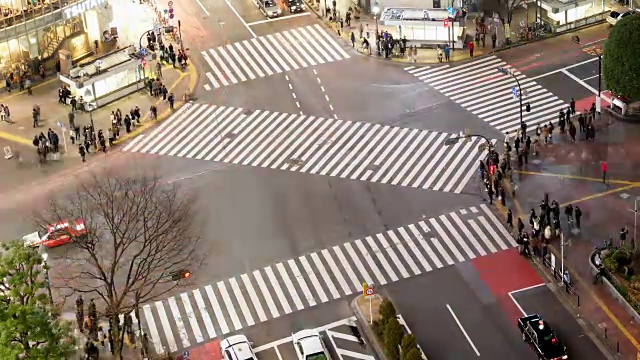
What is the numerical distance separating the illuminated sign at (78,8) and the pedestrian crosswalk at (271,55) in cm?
1155

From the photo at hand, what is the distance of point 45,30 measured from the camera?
11375 cm

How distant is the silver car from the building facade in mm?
16579

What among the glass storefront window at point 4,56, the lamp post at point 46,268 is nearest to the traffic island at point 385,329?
the lamp post at point 46,268

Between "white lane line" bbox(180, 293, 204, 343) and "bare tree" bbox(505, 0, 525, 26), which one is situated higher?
"bare tree" bbox(505, 0, 525, 26)

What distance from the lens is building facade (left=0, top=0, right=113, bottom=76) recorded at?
111 meters

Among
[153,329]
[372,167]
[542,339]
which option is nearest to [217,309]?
[153,329]

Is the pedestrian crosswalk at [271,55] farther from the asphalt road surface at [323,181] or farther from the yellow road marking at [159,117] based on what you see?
the yellow road marking at [159,117]

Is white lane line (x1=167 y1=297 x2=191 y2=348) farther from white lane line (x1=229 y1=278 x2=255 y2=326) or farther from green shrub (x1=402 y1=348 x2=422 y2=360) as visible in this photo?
green shrub (x1=402 y1=348 x2=422 y2=360)

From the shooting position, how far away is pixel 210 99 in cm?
10975

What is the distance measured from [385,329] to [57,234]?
80.6 feet

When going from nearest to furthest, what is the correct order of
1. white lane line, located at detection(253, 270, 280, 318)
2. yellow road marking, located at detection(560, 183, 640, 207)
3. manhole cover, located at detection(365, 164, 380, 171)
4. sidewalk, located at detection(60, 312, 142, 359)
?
sidewalk, located at detection(60, 312, 142, 359), white lane line, located at detection(253, 270, 280, 318), yellow road marking, located at detection(560, 183, 640, 207), manhole cover, located at detection(365, 164, 380, 171)

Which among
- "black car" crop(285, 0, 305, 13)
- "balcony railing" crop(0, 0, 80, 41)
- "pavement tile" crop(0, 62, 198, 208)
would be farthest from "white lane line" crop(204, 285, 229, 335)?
"black car" crop(285, 0, 305, 13)

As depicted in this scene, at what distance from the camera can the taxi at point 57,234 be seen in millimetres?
79250

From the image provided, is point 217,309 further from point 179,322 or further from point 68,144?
point 68,144
